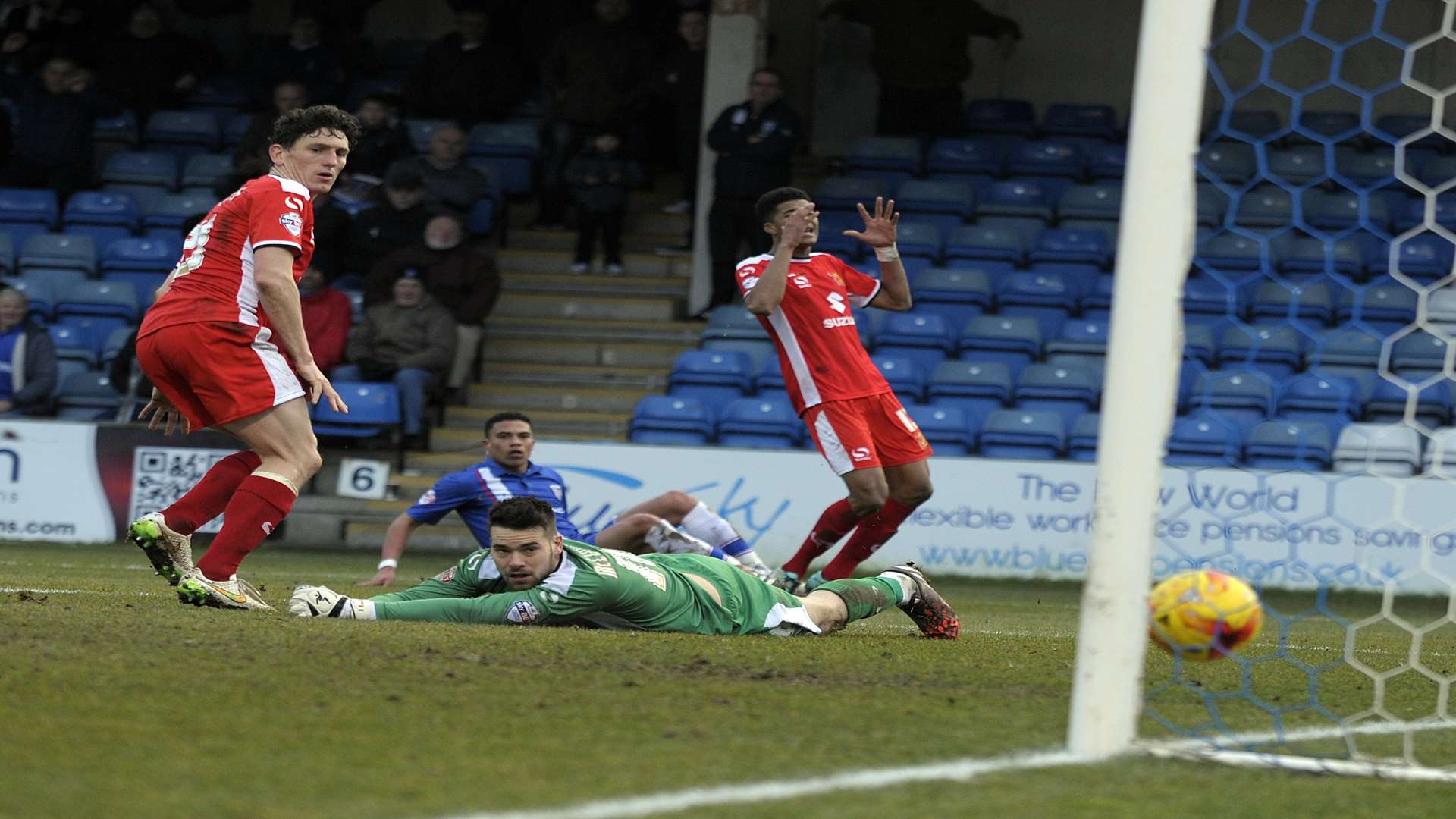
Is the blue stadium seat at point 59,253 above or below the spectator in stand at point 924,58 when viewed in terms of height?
below

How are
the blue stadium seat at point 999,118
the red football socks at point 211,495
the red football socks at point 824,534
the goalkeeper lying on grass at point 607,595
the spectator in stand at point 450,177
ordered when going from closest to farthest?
the goalkeeper lying on grass at point 607,595 → the red football socks at point 211,495 → the red football socks at point 824,534 → the spectator in stand at point 450,177 → the blue stadium seat at point 999,118

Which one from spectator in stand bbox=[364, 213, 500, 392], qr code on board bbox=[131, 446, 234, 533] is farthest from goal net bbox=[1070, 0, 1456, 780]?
qr code on board bbox=[131, 446, 234, 533]

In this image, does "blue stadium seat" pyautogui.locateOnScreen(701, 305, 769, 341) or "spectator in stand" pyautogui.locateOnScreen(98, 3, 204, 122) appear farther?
"spectator in stand" pyautogui.locateOnScreen(98, 3, 204, 122)

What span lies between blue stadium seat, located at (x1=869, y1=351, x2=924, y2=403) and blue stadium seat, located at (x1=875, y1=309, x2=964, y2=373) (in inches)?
15.1

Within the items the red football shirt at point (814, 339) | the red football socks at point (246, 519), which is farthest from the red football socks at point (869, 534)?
the red football socks at point (246, 519)

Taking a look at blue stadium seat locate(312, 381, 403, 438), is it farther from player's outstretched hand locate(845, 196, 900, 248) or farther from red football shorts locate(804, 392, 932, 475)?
player's outstretched hand locate(845, 196, 900, 248)

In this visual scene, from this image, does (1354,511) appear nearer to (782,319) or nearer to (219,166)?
(782,319)

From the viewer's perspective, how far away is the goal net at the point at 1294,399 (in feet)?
12.9

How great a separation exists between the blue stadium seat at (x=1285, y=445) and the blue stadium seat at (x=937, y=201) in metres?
4.18

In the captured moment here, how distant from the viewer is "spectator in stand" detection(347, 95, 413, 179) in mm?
15062

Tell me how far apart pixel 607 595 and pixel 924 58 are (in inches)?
469

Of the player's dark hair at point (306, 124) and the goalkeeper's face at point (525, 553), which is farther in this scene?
the player's dark hair at point (306, 124)

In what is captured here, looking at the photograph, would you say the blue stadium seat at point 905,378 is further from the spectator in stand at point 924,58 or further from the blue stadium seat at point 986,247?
the spectator in stand at point 924,58

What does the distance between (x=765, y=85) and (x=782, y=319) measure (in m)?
6.90
